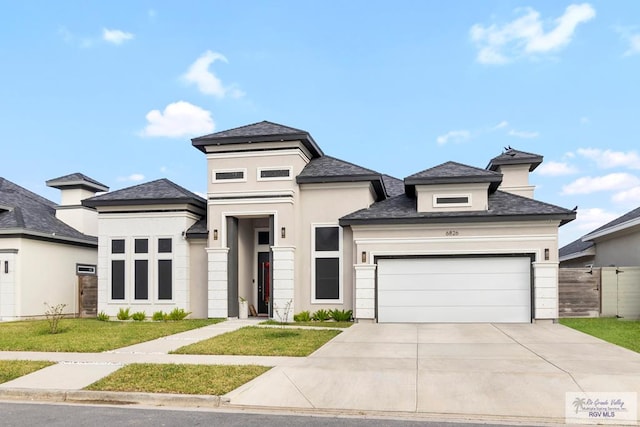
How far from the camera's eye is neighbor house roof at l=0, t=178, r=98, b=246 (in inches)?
877

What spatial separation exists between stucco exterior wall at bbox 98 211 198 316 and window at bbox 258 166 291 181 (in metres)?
3.23

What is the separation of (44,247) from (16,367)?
1358 cm

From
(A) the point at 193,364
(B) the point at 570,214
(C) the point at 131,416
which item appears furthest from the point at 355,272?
(C) the point at 131,416

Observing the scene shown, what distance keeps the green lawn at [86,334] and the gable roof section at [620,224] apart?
1542 centimetres

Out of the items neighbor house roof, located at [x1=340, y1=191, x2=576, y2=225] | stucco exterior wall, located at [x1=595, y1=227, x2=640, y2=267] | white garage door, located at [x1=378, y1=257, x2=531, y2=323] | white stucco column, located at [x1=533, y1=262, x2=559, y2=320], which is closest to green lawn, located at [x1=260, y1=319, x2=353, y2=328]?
white garage door, located at [x1=378, y1=257, x2=531, y2=323]

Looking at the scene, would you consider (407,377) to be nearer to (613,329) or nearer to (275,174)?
(613,329)

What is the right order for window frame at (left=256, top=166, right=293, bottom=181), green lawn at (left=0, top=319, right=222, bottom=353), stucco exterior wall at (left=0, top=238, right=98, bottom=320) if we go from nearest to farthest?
green lawn at (left=0, top=319, right=222, bottom=353)
window frame at (left=256, top=166, right=293, bottom=181)
stucco exterior wall at (left=0, top=238, right=98, bottom=320)

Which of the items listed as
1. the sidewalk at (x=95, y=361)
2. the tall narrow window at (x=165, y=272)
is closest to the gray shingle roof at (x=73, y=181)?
the tall narrow window at (x=165, y=272)

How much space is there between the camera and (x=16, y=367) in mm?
10883

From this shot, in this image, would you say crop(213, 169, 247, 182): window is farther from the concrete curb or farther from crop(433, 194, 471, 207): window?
the concrete curb

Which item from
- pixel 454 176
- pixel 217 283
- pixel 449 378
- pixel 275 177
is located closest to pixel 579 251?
pixel 454 176

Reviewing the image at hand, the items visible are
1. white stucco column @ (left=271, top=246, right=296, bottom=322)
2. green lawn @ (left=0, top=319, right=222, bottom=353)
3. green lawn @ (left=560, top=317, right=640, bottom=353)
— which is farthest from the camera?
white stucco column @ (left=271, top=246, right=296, bottom=322)

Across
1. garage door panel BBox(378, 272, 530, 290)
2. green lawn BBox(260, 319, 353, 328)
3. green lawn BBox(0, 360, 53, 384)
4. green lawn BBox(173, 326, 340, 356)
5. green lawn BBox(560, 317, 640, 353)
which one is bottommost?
green lawn BBox(260, 319, 353, 328)

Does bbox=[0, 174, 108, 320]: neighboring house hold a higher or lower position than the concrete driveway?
higher
